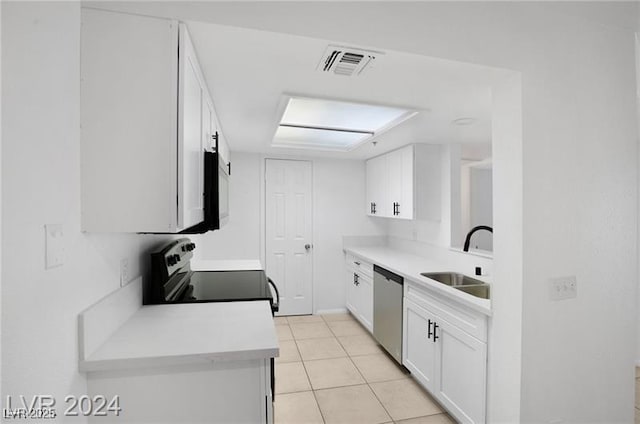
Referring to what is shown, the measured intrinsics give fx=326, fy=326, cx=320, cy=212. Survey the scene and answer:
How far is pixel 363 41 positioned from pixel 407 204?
7.40ft

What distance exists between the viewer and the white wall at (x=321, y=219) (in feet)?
13.5

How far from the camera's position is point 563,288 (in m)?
1.65

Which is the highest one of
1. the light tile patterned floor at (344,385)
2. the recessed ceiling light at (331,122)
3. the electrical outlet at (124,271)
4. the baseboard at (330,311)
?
the recessed ceiling light at (331,122)

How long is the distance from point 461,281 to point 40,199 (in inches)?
114

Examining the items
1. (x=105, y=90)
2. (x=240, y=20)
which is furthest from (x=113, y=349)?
(x=240, y=20)

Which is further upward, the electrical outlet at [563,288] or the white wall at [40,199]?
the white wall at [40,199]

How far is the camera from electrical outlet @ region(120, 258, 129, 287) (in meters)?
1.45

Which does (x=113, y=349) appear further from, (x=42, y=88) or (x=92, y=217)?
(x=42, y=88)

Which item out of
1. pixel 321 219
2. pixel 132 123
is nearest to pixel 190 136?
pixel 132 123

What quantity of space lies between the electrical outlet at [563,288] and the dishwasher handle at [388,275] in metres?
1.30

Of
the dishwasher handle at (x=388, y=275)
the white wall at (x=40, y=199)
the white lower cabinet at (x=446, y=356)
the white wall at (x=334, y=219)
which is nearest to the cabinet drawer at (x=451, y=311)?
the white lower cabinet at (x=446, y=356)

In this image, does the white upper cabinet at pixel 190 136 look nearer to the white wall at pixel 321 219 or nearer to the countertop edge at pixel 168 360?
the countertop edge at pixel 168 360

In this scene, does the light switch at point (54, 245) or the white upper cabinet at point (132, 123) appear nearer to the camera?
the light switch at point (54, 245)

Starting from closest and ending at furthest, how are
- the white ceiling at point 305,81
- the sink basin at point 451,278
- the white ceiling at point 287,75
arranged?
the white ceiling at point 287,75, the white ceiling at point 305,81, the sink basin at point 451,278
